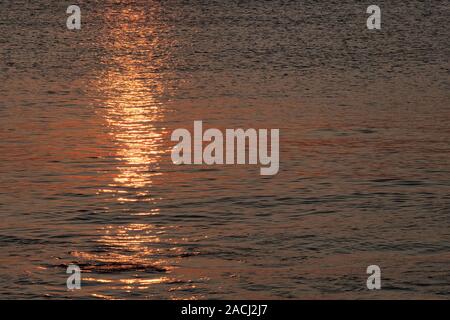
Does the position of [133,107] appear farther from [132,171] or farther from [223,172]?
[223,172]

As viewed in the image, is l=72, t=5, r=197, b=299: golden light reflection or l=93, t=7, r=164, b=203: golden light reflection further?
l=93, t=7, r=164, b=203: golden light reflection

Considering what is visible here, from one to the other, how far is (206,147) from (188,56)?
1227cm

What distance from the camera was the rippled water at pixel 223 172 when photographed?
1375 centimetres

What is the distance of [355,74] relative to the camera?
29.4 m

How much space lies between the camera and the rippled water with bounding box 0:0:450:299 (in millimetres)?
13750

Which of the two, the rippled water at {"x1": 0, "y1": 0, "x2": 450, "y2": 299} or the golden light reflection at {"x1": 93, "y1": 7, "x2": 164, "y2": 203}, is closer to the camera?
the rippled water at {"x1": 0, "y1": 0, "x2": 450, "y2": 299}

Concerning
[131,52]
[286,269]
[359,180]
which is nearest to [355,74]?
[131,52]

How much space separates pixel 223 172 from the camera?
742 inches

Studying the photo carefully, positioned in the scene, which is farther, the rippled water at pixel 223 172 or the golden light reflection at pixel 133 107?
the golden light reflection at pixel 133 107

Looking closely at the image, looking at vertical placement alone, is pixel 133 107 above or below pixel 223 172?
above

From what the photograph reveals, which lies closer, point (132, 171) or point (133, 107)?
point (132, 171)

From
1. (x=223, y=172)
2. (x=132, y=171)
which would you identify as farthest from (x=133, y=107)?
(x=223, y=172)

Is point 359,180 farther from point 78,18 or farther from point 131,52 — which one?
point 78,18
